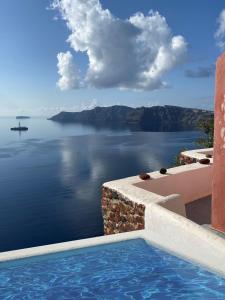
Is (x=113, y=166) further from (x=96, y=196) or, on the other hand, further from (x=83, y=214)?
(x=83, y=214)

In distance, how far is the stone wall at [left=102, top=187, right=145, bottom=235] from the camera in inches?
428

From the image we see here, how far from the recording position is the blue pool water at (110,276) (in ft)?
24.9

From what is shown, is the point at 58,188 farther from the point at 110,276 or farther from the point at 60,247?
the point at 110,276

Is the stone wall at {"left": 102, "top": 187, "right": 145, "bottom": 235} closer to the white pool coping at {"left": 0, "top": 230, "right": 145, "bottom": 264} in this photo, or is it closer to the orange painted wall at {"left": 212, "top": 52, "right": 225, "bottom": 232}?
the white pool coping at {"left": 0, "top": 230, "right": 145, "bottom": 264}

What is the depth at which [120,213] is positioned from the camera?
1195cm

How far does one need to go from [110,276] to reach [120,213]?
3745 mm

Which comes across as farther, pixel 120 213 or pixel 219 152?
pixel 120 213

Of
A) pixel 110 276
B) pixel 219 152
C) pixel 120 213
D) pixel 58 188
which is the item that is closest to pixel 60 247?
pixel 110 276

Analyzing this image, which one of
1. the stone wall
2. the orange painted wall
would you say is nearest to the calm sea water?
the stone wall

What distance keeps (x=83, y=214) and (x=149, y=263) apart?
37421 millimetres

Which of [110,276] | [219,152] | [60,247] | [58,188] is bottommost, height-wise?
[58,188]

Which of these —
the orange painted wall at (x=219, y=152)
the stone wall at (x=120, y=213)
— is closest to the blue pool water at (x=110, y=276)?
the stone wall at (x=120, y=213)

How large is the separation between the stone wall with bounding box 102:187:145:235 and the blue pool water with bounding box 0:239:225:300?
1405mm

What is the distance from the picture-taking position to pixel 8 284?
8047mm
